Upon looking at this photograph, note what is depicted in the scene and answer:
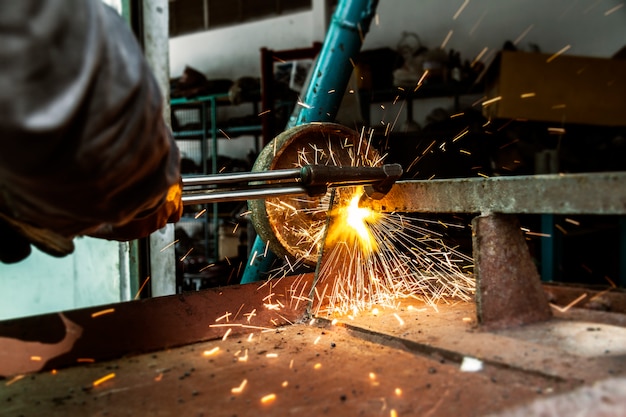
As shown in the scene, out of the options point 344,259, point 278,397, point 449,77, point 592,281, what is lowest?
point 592,281

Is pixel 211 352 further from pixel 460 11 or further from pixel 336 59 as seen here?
pixel 460 11

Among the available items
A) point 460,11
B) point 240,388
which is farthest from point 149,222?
point 460,11

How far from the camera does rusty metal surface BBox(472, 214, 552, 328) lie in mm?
1965

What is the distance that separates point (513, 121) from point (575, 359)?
13.9 feet

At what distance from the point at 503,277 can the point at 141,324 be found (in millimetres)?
1284

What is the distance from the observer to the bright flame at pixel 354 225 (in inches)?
101

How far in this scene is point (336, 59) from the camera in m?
3.55

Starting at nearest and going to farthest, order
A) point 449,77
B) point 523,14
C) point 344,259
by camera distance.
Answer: point 344,259 → point 449,77 → point 523,14

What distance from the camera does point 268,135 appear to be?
17.1 feet

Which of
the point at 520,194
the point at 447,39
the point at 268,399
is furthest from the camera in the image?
the point at 447,39

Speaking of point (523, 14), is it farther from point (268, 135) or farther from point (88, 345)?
point (88, 345)

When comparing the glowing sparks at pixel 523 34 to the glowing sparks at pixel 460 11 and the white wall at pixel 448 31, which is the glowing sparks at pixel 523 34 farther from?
the glowing sparks at pixel 460 11

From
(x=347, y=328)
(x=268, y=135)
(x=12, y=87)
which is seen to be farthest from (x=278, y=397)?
(x=268, y=135)

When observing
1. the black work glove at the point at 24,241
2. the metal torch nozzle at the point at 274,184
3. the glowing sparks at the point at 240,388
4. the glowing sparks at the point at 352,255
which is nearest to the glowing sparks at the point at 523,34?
the glowing sparks at the point at 352,255
